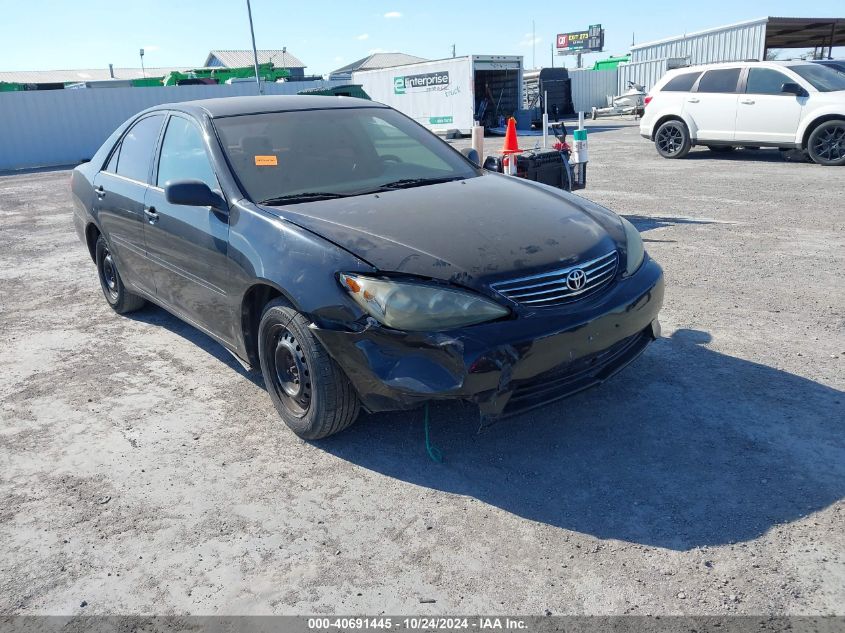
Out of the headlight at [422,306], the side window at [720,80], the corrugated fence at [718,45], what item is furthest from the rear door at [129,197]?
the corrugated fence at [718,45]

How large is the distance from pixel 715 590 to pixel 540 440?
45.5 inches

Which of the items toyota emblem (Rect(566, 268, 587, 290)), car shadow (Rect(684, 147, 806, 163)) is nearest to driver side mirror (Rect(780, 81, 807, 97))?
car shadow (Rect(684, 147, 806, 163))

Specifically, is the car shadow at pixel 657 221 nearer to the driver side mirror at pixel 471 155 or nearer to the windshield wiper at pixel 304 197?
the driver side mirror at pixel 471 155

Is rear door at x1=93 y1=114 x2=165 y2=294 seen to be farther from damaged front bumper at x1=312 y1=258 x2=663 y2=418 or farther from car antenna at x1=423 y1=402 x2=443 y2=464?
car antenna at x1=423 y1=402 x2=443 y2=464

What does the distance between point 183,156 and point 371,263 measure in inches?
74.6

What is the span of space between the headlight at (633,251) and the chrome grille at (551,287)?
0.27 meters

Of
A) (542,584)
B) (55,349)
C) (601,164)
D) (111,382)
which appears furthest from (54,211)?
(542,584)

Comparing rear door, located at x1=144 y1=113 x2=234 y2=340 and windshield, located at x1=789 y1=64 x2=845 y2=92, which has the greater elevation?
windshield, located at x1=789 y1=64 x2=845 y2=92

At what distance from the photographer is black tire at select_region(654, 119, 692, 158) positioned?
13.5 m

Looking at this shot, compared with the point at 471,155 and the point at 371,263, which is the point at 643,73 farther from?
the point at 371,263

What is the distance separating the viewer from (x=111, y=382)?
4.43 metres

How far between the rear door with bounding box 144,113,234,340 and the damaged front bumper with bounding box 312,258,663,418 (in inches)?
38.2

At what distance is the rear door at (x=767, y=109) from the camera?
1202 centimetres

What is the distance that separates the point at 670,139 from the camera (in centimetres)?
1391
